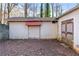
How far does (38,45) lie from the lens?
10.8ft

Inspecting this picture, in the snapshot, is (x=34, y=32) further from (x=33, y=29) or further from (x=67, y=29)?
(x=67, y=29)

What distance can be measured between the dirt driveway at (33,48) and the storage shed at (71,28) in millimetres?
164

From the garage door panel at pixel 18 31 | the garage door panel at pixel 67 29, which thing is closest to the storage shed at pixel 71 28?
the garage door panel at pixel 67 29

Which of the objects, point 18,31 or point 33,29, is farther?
point 33,29

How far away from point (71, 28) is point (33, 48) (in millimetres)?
926

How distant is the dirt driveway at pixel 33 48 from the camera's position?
3.06 metres

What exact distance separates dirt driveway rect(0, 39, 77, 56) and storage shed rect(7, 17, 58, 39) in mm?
115

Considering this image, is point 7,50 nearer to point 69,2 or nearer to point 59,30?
point 59,30

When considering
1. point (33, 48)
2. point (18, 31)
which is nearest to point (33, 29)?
point (18, 31)

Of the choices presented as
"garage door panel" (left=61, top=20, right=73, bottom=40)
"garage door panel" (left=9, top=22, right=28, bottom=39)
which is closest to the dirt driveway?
"garage door panel" (left=9, top=22, right=28, bottom=39)

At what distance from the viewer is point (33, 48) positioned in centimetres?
320

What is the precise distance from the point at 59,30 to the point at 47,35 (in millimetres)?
282

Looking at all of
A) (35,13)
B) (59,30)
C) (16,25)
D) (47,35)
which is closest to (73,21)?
(59,30)

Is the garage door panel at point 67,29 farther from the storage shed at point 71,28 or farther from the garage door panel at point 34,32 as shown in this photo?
the garage door panel at point 34,32
